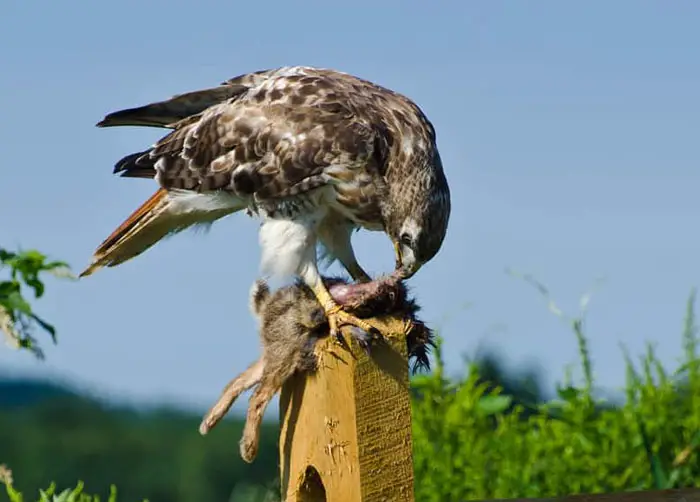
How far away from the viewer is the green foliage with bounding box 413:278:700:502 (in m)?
5.45

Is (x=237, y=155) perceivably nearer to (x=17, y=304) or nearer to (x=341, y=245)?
(x=341, y=245)

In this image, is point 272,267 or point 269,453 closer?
point 272,267

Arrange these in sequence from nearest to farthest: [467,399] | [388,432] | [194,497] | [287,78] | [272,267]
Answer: [388,432], [272,267], [287,78], [467,399], [194,497]

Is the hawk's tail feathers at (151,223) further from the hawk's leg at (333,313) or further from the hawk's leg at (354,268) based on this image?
the hawk's leg at (333,313)

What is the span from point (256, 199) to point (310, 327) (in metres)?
1.19

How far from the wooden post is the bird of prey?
0.78 metres

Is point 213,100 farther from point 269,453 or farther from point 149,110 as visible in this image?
point 269,453

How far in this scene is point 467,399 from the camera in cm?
575

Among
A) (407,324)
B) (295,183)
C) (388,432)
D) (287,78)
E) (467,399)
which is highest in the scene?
(287,78)

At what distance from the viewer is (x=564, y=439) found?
557 centimetres

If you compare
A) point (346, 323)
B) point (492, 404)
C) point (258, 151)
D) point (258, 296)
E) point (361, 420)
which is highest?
point (258, 151)

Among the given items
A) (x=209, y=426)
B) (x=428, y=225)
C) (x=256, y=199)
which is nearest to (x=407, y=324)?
(x=209, y=426)

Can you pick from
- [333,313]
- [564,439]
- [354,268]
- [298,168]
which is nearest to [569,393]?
[564,439]

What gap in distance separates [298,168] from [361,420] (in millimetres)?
1502
